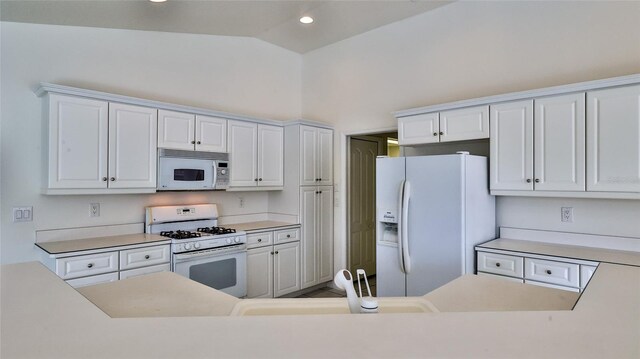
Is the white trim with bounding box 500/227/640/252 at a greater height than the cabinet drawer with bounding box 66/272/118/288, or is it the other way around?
the white trim with bounding box 500/227/640/252

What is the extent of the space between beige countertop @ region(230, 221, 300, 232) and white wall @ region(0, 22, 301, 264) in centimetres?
21

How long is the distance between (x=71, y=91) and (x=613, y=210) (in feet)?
14.3

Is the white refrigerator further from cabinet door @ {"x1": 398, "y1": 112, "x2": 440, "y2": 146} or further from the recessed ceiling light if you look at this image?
the recessed ceiling light

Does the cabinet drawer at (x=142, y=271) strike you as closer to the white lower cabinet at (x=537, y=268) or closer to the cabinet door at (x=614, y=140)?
the white lower cabinet at (x=537, y=268)

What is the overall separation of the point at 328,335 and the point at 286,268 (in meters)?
3.46

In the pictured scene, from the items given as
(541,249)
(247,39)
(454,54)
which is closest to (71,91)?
(247,39)

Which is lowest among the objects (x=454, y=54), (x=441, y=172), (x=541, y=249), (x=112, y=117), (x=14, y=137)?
(x=541, y=249)

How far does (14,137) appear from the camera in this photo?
2939 millimetres

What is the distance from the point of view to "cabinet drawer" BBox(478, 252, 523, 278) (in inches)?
106

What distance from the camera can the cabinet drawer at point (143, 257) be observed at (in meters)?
2.98

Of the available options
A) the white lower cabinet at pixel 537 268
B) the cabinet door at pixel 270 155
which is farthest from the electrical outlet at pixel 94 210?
the white lower cabinet at pixel 537 268

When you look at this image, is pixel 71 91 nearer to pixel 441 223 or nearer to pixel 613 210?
pixel 441 223

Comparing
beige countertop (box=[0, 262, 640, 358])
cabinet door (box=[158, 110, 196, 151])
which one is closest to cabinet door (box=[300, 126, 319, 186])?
cabinet door (box=[158, 110, 196, 151])

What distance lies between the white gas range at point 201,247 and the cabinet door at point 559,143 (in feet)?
9.16
